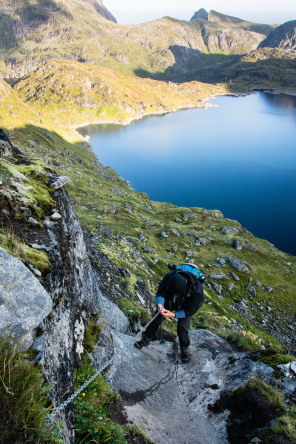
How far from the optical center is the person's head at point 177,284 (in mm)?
8034

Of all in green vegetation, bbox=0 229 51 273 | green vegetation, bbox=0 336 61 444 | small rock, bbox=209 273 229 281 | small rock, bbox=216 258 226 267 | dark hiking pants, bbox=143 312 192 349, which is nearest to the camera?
green vegetation, bbox=0 336 61 444

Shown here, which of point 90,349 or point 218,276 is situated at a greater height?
point 90,349

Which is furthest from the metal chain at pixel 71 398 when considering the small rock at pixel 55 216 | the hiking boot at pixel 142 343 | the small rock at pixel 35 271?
the small rock at pixel 55 216

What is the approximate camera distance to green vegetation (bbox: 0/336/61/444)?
3172mm

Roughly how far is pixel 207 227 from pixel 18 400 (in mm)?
60625

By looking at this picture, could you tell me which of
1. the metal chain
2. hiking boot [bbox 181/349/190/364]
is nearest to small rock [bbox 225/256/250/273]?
hiking boot [bbox 181/349/190/364]

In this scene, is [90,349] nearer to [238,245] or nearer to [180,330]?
[180,330]

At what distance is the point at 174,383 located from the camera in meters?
8.52

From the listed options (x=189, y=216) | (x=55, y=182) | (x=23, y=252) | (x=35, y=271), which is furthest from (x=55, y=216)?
(x=189, y=216)

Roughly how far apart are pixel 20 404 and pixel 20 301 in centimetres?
195

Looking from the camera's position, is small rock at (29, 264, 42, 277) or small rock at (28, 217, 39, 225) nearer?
small rock at (29, 264, 42, 277)

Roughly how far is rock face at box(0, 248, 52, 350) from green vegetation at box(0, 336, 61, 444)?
70 cm

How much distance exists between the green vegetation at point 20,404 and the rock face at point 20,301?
0.70 meters

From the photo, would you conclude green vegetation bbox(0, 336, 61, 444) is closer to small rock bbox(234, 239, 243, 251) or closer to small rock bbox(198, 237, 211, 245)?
small rock bbox(198, 237, 211, 245)
